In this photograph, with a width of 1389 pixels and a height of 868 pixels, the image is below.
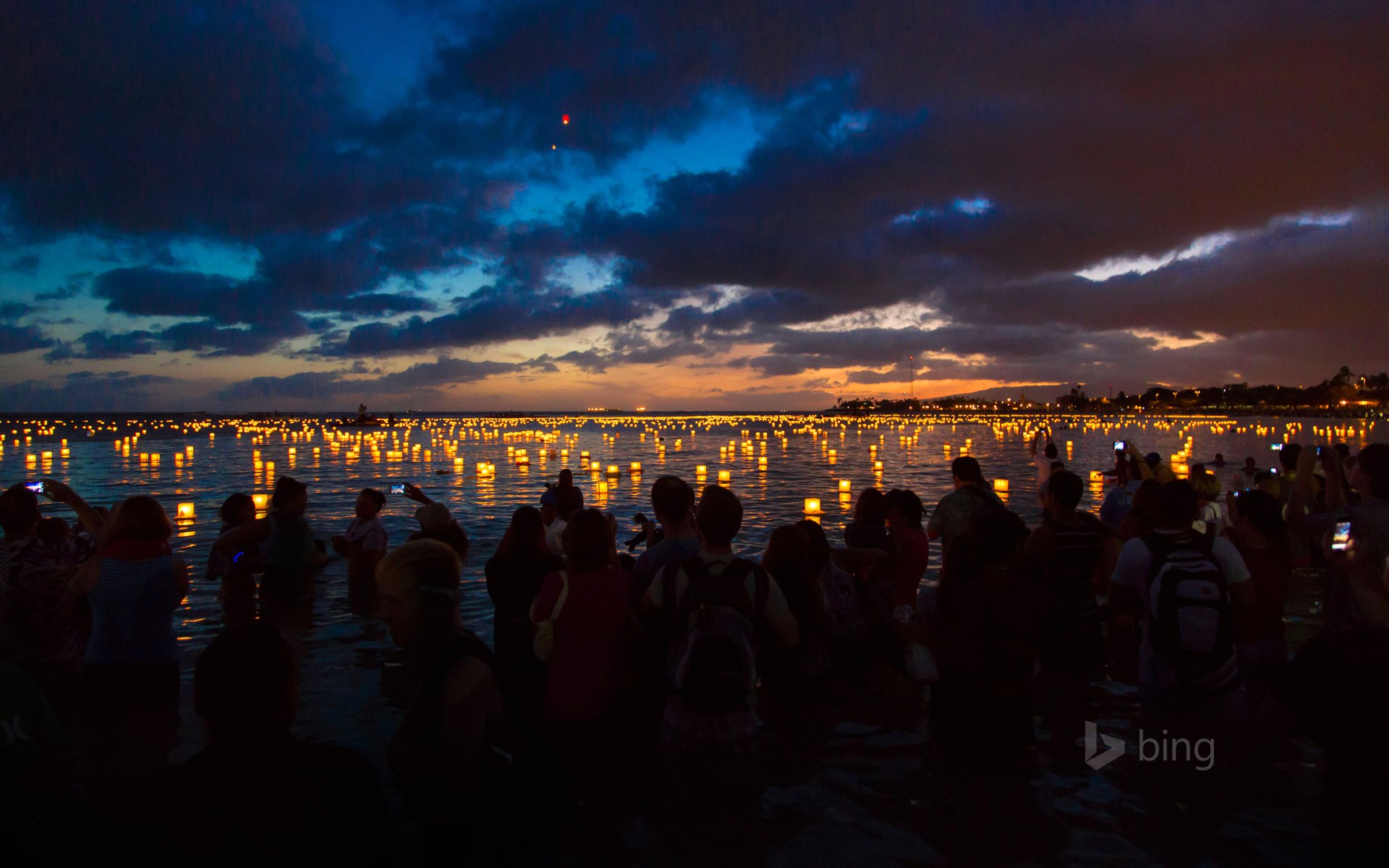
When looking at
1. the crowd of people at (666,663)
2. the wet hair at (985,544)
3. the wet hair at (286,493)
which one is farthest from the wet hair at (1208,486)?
the wet hair at (286,493)

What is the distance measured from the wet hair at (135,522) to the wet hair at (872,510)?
676cm

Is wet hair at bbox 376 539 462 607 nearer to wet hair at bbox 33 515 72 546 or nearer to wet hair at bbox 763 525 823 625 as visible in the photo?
wet hair at bbox 763 525 823 625

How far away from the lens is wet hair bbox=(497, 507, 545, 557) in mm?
6574

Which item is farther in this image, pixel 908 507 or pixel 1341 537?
pixel 908 507

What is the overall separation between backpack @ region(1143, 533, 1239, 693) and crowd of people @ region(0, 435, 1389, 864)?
0.06 ft

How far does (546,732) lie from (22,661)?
15.1 feet

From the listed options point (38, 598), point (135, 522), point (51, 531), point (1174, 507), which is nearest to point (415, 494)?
point (51, 531)

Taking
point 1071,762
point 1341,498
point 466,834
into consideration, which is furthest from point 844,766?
point 1341,498

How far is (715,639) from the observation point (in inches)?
181

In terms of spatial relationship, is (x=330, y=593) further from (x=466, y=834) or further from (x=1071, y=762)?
(x=1071, y=762)

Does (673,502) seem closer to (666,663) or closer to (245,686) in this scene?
(666,663)

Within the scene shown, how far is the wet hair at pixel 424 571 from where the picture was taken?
3.49 meters

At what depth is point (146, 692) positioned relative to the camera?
6008mm

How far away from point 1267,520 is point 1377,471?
1.15 meters
